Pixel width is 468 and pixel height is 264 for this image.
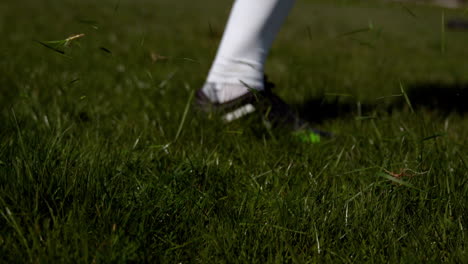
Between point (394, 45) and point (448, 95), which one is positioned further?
point (394, 45)

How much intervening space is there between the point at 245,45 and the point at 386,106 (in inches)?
40.8

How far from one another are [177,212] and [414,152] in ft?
3.26

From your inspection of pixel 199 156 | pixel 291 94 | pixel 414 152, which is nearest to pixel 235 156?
pixel 199 156

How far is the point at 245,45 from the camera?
2154 millimetres

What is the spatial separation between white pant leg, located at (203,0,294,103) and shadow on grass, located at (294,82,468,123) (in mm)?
401

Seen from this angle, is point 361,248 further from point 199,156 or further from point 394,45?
point 394,45

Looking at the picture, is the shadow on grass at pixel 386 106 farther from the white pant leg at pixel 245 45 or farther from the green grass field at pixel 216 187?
the white pant leg at pixel 245 45

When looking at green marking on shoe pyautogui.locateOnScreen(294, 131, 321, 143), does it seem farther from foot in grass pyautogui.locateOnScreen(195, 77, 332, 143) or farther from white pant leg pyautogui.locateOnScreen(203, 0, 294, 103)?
white pant leg pyautogui.locateOnScreen(203, 0, 294, 103)

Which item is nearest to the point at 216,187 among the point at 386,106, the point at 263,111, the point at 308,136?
the point at 308,136

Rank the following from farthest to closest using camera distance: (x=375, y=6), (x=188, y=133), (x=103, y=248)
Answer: (x=375, y=6) < (x=188, y=133) < (x=103, y=248)

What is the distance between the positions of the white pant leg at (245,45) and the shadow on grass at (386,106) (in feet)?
1.32

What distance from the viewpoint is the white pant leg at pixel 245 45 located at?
2.13 meters

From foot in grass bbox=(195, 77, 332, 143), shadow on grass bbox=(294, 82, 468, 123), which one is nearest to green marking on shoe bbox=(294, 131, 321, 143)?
foot in grass bbox=(195, 77, 332, 143)

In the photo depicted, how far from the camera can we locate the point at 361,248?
1.18 metres
